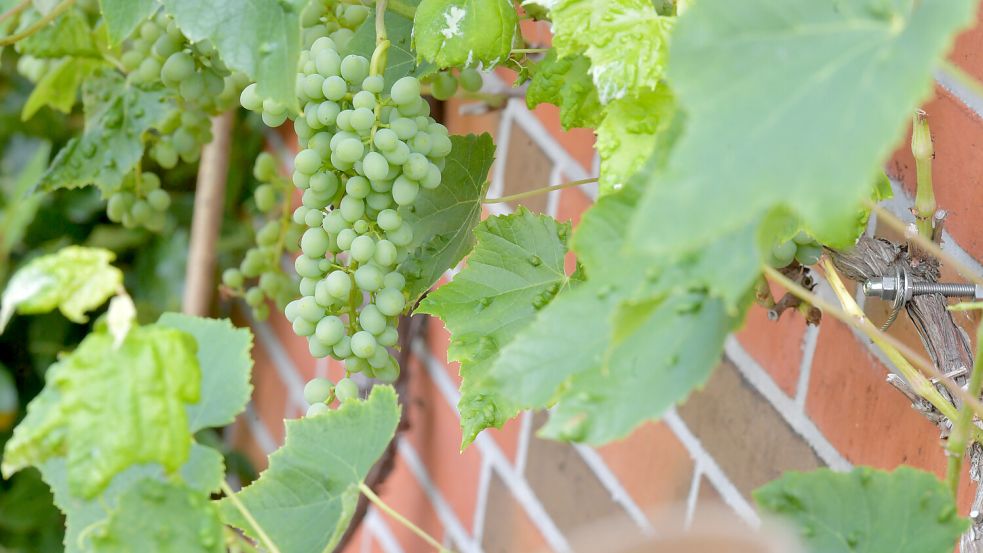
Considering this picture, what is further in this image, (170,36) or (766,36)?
(170,36)

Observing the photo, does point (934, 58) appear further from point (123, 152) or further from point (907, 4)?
point (123, 152)

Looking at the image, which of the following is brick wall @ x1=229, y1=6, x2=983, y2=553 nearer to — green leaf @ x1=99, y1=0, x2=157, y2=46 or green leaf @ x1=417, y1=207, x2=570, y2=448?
green leaf @ x1=417, y1=207, x2=570, y2=448

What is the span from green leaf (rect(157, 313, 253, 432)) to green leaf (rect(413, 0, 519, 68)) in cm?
18

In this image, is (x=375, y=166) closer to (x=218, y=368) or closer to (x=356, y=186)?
(x=356, y=186)

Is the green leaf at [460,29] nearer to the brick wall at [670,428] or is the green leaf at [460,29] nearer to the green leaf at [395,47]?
the green leaf at [395,47]

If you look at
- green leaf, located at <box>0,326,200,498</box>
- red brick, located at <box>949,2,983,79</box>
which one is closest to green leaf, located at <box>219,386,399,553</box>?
green leaf, located at <box>0,326,200,498</box>

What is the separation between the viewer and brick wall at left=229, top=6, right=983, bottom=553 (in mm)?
561

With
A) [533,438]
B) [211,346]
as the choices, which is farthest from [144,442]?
[533,438]

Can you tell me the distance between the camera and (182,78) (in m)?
0.69

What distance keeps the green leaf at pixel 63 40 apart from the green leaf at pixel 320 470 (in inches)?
17.8

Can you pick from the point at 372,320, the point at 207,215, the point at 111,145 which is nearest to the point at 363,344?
the point at 372,320

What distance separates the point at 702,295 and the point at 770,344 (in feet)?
1.33

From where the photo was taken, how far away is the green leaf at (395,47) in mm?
555

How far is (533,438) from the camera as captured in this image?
971mm
